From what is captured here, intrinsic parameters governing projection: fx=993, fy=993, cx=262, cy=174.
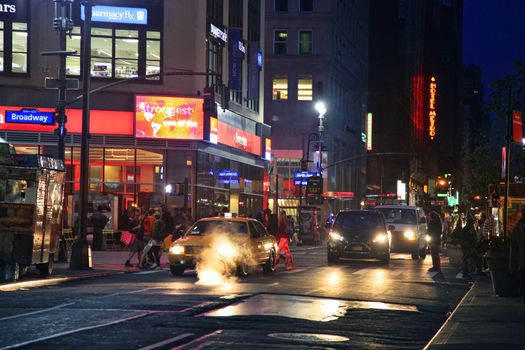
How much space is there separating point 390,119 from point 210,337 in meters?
109

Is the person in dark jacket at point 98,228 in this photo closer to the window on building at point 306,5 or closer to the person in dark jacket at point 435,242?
the person in dark jacket at point 435,242

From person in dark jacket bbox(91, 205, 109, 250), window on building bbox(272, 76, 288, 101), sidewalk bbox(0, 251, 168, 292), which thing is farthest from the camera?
window on building bbox(272, 76, 288, 101)

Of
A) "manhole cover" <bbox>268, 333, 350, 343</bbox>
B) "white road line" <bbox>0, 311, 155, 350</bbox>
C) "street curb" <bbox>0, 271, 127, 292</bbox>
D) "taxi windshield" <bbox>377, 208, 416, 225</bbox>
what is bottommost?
"manhole cover" <bbox>268, 333, 350, 343</bbox>

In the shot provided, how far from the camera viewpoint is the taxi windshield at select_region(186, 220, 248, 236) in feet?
87.9

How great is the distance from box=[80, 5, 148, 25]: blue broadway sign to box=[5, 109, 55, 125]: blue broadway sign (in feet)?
20.9

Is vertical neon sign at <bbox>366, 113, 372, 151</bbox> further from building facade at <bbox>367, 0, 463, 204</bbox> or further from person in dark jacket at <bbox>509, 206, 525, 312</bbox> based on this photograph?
person in dark jacket at <bbox>509, 206, 525, 312</bbox>

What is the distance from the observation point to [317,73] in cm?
8412

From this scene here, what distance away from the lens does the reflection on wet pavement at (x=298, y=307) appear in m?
16.1

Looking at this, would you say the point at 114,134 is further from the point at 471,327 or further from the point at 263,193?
the point at 471,327

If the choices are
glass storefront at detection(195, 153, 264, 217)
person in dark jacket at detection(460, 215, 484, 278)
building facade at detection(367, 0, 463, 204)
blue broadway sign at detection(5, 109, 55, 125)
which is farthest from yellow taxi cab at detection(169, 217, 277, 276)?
building facade at detection(367, 0, 463, 204)

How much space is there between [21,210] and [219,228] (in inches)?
231

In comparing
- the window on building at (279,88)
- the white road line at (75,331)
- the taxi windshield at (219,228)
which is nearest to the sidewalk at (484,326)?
the white road line at (75,331)

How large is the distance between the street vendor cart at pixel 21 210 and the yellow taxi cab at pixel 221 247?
12.3 feet

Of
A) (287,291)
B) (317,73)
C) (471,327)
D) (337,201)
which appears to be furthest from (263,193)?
(471,327)
